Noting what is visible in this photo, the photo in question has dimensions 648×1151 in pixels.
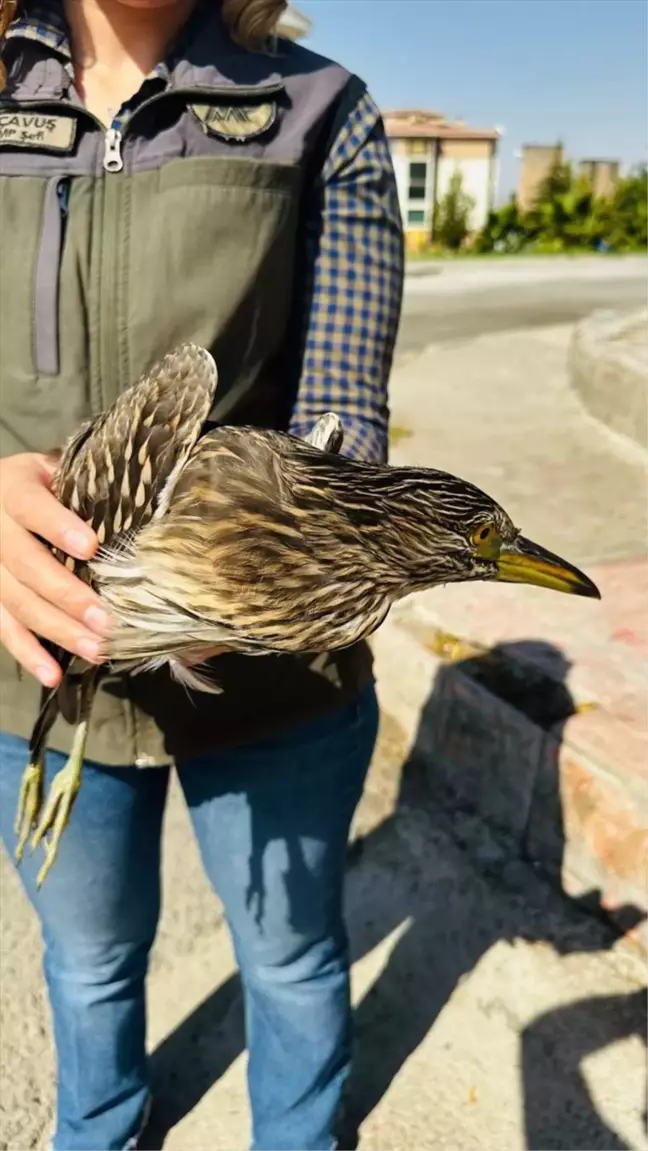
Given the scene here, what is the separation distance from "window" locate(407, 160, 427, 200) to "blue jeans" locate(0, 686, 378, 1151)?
46.7m

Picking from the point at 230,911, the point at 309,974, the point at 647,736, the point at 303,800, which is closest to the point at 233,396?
the point at 303,800

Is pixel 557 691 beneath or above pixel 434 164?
beneath

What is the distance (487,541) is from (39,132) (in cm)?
101

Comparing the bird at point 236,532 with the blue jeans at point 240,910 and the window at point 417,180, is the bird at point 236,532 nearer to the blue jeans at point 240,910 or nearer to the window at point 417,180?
the blue jeans at point 240,910

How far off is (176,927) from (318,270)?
7.21 feet

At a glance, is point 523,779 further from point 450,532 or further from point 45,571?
point 45,571

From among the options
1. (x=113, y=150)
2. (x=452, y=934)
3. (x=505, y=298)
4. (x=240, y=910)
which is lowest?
(x=452, y=934)

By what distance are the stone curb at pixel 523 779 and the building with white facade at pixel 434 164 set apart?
42.1 meters

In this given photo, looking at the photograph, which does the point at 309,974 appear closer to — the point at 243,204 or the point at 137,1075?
the point at 137,1075

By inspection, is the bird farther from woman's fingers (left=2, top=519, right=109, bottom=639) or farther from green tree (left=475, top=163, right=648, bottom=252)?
green tree (left=475, top=163, right=648, bottom=252)

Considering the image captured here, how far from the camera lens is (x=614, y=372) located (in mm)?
6953

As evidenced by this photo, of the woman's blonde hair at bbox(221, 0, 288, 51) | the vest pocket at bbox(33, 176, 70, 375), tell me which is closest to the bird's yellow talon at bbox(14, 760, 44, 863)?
the vest pocket at bbox(33, 176, 70, 375)

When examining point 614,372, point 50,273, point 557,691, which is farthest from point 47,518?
point 614,372

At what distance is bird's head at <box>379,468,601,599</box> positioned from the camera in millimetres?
1653
